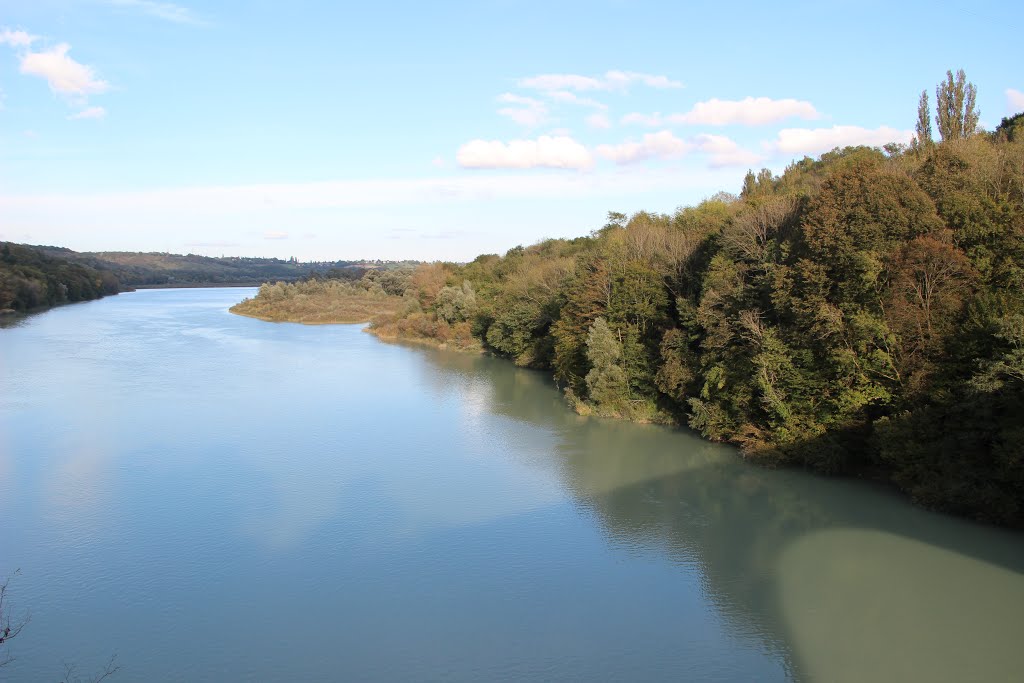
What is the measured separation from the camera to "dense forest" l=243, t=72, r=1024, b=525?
Answer: 14.8 metres

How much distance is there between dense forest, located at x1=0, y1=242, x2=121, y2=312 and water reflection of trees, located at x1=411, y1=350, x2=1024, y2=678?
2579 inches

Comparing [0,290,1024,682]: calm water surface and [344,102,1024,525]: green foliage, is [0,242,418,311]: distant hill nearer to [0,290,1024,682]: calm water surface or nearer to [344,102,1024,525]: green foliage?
[0,290,1024,682]: calm water surface

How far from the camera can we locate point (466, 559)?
45.9ft

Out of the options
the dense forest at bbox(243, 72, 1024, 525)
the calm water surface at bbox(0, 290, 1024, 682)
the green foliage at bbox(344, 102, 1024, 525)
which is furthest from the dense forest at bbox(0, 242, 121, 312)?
the green foliage at bbox(344, 102, 1024, 525)

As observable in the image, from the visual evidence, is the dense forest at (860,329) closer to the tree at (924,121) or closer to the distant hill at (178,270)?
the tree at (924,121)

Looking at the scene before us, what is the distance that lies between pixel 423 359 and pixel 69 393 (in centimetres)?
1896

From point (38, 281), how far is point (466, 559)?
75.4 metres

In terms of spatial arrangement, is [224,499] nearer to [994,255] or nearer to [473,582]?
[473,582]

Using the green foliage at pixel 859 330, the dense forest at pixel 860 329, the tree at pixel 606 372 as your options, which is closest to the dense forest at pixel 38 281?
the tree at pixel 606 372

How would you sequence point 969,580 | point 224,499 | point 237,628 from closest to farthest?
1. point 237,628
2. point 969,580
3. point 224,499

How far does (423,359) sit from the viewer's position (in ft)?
140

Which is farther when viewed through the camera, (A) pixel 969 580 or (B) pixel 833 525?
(B) pixel 833 525

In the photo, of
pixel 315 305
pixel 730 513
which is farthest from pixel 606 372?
pixel 315 305

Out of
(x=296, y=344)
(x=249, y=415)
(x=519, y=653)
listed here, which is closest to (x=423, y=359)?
(x=296, y=344)
